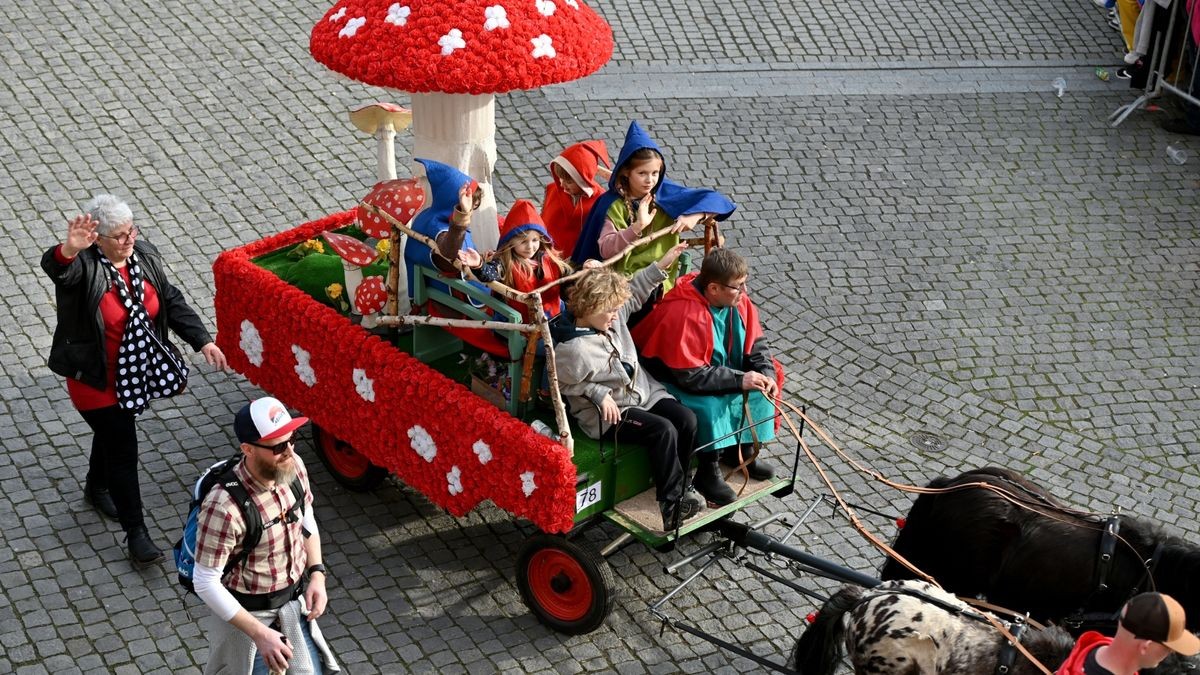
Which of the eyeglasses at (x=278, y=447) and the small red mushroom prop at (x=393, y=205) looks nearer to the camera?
the eyeglasses at (x=278, y=447)

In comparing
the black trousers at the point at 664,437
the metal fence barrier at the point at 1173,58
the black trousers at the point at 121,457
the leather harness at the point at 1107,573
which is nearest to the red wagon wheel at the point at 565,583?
the black trousers at the point at 664,437

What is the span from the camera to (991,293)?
10133 millimetres

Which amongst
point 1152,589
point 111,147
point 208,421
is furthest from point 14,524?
point 1152,589

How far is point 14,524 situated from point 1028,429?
19.1 feet

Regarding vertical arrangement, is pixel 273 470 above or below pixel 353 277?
above

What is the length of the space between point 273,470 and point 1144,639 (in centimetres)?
303

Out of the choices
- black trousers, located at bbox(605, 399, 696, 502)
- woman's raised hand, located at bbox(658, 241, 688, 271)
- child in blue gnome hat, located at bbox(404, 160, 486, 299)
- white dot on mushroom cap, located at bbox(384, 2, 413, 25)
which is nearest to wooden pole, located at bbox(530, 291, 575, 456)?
black trousers, located at bbox(605, 399, 696, 502)

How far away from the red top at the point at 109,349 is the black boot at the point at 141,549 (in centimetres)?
69

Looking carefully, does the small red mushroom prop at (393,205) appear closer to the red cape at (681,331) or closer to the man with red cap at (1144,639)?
the red cape at (681,331)

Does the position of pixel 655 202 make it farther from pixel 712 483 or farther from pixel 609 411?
pixel 712 483

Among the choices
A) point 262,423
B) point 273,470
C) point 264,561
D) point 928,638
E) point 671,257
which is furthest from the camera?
point 671,257

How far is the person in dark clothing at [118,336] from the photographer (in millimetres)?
6551

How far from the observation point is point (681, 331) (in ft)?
22.4

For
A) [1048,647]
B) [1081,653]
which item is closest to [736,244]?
[1048,647]
